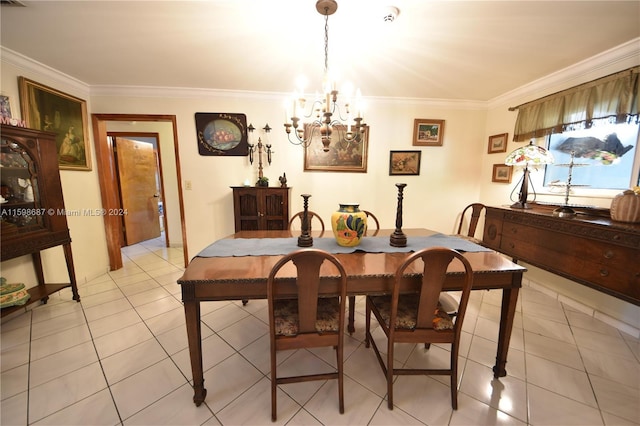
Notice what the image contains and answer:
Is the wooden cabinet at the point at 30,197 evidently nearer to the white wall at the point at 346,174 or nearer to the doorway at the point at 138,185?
the white wall at the point at 346,174

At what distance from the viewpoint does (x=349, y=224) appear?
1.53 meters

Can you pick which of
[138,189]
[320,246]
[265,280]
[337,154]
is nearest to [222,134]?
[337,154]

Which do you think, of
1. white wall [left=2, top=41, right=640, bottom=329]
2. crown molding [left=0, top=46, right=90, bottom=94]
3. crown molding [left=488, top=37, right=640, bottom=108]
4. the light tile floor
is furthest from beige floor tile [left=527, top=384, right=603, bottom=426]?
crown molding [left=0, top=46, right=90, bottom=94]

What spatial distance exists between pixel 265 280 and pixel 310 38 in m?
1.87

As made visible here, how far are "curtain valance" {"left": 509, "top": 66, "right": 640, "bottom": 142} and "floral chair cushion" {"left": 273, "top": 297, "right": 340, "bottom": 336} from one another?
2.86m

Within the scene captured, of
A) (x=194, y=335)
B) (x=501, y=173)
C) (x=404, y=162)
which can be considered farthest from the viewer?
(x=404, y=162)

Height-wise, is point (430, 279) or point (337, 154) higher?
point (337, 154)

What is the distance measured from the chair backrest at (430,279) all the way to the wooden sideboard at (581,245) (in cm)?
130

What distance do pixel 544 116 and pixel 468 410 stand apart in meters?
2.95

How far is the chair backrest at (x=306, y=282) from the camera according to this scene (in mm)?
1047

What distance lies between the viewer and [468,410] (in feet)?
4.14

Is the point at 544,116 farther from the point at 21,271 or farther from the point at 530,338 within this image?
the point at 21,271

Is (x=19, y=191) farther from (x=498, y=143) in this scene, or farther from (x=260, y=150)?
(x=498, y=143)

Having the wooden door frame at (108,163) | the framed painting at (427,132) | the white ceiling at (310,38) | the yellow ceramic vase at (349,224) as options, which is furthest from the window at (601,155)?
the wooden door frame at (108,163)
